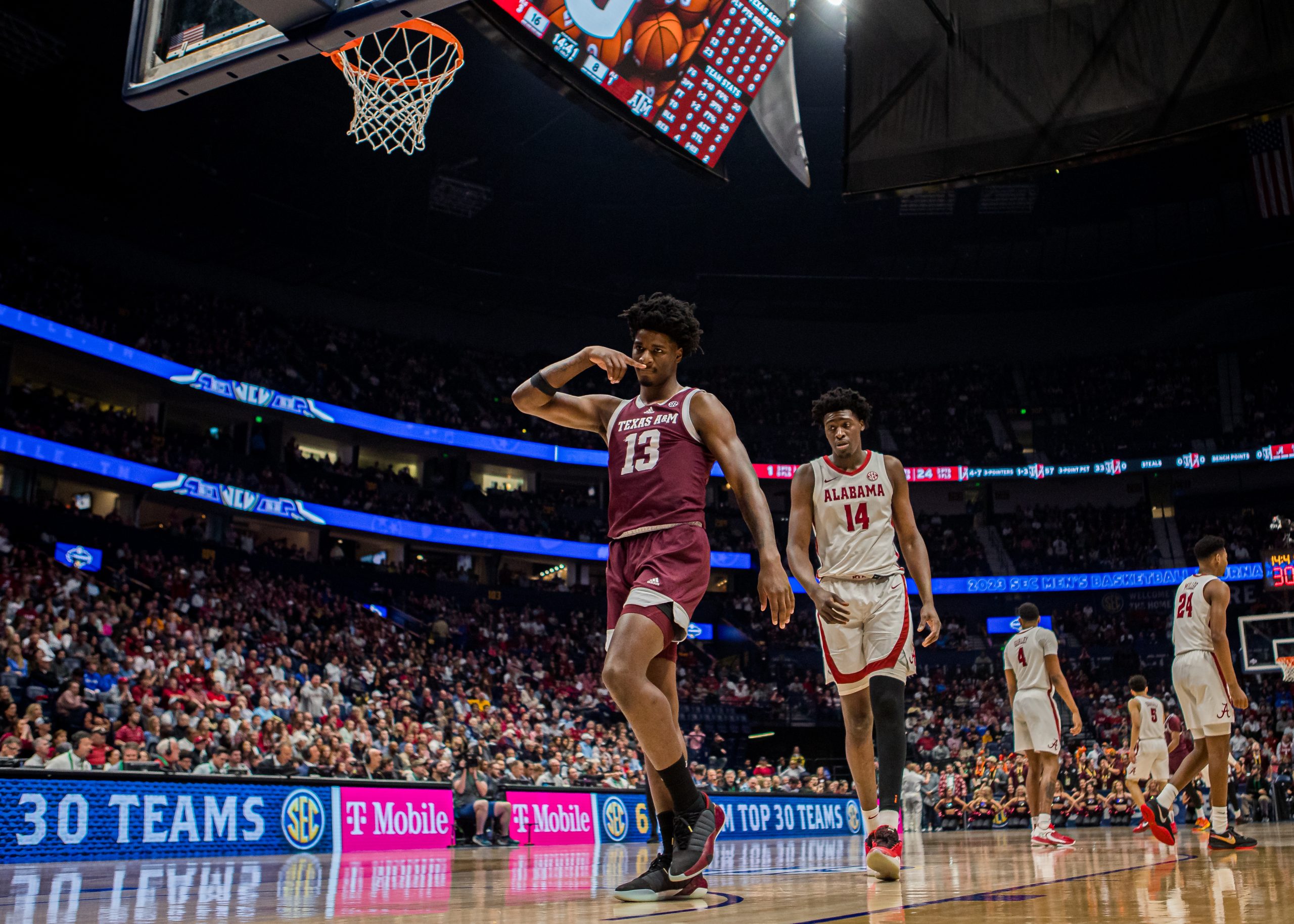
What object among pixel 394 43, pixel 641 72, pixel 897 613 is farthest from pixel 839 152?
pixel 897 613

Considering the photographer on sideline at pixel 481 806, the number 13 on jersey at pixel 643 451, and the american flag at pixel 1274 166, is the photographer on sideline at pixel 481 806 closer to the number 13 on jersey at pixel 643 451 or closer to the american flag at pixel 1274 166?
the number 13 on jersey at pixel 643 451

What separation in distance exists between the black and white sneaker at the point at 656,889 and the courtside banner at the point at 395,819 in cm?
697

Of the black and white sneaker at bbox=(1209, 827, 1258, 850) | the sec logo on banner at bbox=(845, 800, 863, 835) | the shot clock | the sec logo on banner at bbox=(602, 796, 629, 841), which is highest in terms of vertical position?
the shot clock

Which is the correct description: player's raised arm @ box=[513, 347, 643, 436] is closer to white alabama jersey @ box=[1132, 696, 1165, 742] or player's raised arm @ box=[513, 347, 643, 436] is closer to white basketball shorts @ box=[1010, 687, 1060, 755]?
white basketball shorts @ box=[1010, 687, 1060, 755]

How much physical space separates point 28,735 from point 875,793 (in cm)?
1081

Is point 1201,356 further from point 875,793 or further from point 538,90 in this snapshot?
point 875,793

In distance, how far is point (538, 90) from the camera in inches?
1102

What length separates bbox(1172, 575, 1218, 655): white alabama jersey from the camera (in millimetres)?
7379

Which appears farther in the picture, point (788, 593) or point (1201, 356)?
point (1201, 356)

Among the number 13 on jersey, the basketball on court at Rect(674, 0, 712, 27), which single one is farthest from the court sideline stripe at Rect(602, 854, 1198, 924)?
the basketball on court at Rect(674, 0, 712, 27)

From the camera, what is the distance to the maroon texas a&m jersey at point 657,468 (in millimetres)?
4191

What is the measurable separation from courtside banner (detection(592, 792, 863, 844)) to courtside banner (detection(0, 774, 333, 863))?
4435 millimetres

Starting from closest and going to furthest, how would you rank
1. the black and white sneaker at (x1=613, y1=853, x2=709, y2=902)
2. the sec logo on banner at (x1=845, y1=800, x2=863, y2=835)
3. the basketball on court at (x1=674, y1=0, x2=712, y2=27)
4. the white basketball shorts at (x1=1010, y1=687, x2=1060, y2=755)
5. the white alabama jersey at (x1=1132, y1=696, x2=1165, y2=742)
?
the black and white sneaker at (x1=613, y1=853, x2=709, y2=902) < the white basketball shorts at (x1=1010, y1=687, x2=1060, y2=755) < the basketball on court at (x1=674, y1=0, x2=712, y2=27) < the white alabama jersey at (x1=1132, y1=696, x2=1165, y2=742) < the sec logo on banner at (x1=845, y1=800, x2=863, y2=835)

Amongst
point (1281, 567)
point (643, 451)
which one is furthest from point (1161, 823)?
point (1281, 567)
